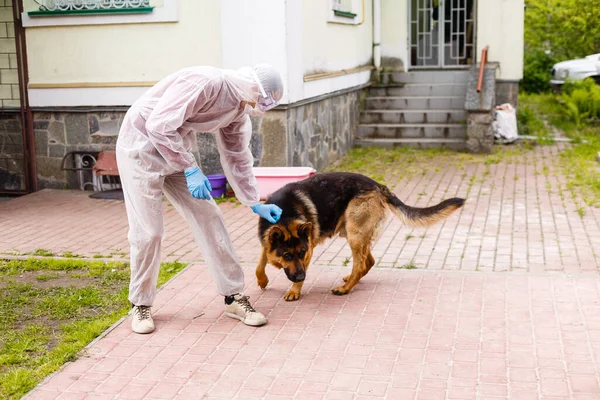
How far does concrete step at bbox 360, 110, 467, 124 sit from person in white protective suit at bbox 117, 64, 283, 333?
9.76 m

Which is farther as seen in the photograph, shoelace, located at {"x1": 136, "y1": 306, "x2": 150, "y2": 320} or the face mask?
shoelace, located at {"x1": 136, "y1": 306, "x2": 150, "y2": 320}

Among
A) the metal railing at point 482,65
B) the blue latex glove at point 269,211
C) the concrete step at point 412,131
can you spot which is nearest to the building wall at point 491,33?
the metal railing at point 482,65

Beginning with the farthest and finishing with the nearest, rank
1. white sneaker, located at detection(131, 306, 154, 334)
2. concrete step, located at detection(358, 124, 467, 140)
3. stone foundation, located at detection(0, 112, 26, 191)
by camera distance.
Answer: concrete step, located at detection(358, 124, 467, 140) < stone foundation, located at detection(0, 112, 26, 191) < white sneaker, located at detection(131, 306, 154, 334)

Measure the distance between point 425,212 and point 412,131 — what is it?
8.73 m

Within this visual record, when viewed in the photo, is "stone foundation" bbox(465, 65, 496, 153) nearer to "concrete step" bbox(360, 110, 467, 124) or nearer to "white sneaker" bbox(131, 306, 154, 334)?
"concrete step" bbox(360, 110, 467, 124)

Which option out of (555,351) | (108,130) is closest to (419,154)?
(108,130)

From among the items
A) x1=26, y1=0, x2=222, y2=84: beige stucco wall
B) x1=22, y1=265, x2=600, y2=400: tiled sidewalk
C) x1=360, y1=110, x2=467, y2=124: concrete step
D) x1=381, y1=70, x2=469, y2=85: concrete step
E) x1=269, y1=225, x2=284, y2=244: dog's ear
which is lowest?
x1=22, y1=265, x2=600, y2=400: tiled sidewalk

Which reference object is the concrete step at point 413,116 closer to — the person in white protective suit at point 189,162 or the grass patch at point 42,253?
the grass patch at point 42,253

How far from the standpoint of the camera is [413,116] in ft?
49.3

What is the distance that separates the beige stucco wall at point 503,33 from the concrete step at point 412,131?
7.35 ft

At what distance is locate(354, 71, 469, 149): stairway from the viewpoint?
48.0 feet

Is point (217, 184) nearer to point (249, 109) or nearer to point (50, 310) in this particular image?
point (50, 310)

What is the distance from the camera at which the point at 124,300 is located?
243 inches

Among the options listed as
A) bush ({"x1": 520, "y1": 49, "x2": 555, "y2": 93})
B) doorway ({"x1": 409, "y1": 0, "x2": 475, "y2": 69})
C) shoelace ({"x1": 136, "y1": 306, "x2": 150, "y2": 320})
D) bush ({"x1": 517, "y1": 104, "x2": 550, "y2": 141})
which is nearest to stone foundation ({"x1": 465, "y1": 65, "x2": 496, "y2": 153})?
bush ({"x1": 517, "y1": 104, "x2": 550, "y2": 141})
